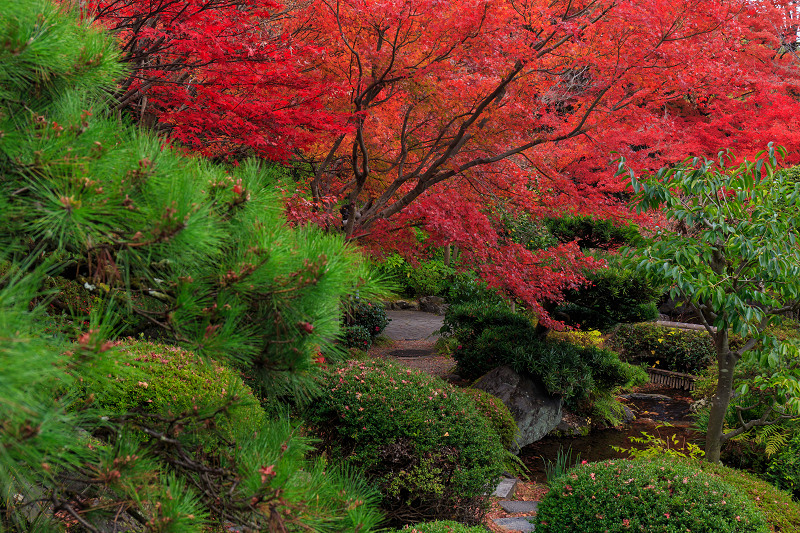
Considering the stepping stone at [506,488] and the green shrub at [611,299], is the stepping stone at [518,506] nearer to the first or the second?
the stepping stone at [506,488]

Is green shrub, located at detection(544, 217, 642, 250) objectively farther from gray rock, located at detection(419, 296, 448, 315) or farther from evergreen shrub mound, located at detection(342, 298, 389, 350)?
evergreen shrub mound, located at detection(342, 298, 389, 350)

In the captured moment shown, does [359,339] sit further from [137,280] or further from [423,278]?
[137,280]

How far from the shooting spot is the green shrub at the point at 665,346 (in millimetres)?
9914

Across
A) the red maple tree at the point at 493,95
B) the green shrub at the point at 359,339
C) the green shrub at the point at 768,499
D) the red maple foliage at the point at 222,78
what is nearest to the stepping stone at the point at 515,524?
the green shrub at the point at 768,499

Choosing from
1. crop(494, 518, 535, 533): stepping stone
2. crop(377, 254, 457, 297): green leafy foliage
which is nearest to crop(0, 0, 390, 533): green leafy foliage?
crop(494, 518, 535, 533): stepping stone

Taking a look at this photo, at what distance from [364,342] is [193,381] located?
679cm

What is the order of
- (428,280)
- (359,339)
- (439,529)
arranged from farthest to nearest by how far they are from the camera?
(428,280) < (359,339) < (439,529)

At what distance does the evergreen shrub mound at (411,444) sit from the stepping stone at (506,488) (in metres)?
1.25

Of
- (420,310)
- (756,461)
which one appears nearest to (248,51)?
(756,461)

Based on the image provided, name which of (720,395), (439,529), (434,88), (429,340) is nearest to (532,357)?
(720,395)

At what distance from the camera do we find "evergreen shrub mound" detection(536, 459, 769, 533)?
3336 mm

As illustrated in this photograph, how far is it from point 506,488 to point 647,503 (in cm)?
241

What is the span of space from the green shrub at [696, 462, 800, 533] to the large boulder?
279cm

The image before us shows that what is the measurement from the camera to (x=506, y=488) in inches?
224
